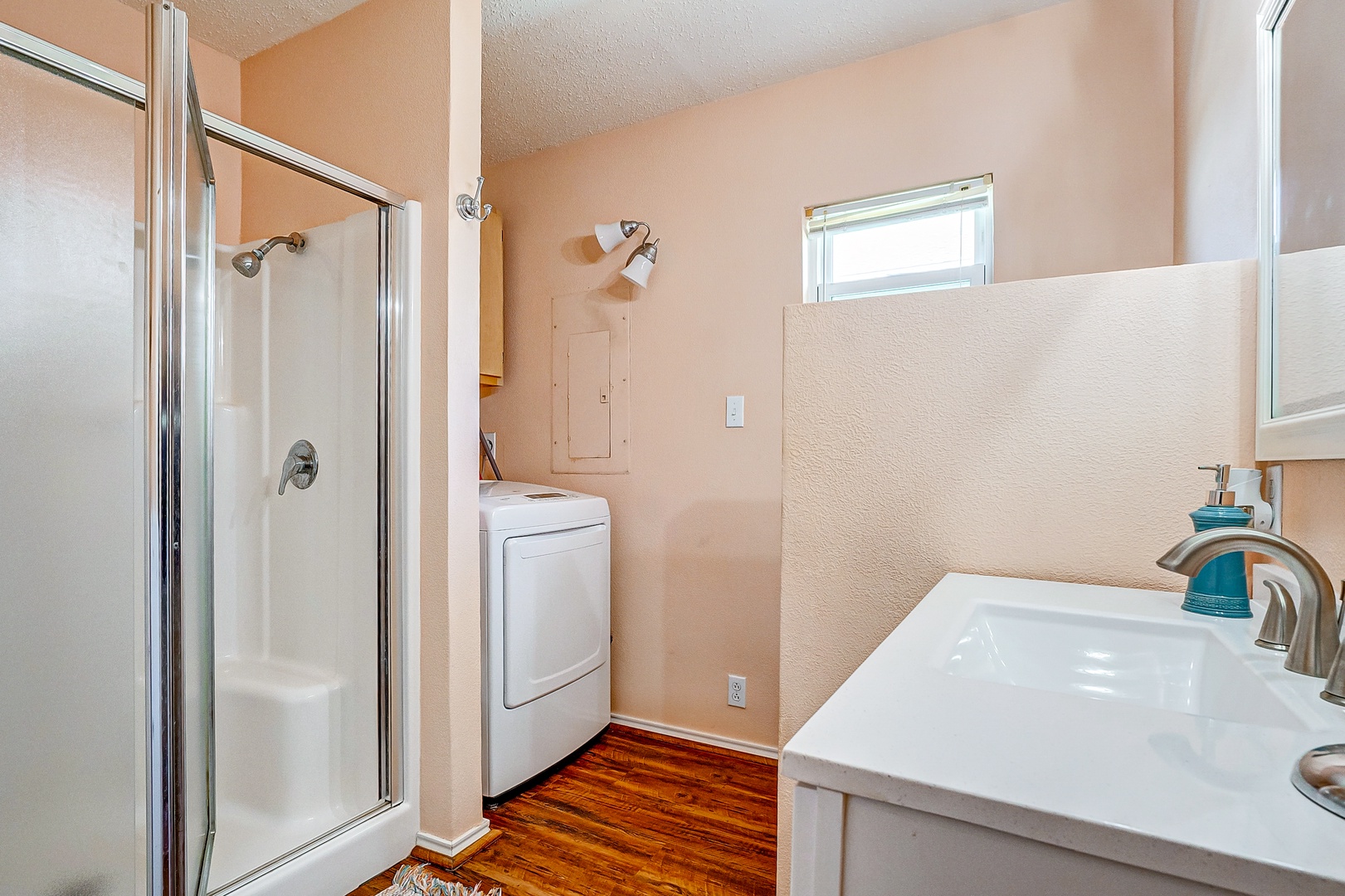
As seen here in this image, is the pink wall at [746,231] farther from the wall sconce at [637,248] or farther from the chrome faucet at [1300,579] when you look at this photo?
the chrome faucet at [1300,579]

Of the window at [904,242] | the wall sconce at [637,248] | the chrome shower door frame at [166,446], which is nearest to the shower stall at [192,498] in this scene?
the chrome shower door frame at [166,446]

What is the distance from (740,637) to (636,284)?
1387 millimetres

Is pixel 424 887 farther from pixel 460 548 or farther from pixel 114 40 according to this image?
pixel 114 40

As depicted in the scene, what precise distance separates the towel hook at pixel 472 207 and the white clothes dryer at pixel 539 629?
835 mm

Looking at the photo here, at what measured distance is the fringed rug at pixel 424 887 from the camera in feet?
5.13

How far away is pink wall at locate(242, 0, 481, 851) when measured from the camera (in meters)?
1.77

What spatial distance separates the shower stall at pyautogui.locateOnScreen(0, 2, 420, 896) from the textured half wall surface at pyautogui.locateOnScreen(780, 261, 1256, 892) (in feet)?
3.38

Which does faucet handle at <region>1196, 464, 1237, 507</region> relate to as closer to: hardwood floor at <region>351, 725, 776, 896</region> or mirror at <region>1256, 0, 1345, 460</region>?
mirror at <region>1256, 0, 1345, 460</region>

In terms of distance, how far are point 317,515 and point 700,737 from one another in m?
1.54

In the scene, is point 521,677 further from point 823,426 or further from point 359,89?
point 359,89

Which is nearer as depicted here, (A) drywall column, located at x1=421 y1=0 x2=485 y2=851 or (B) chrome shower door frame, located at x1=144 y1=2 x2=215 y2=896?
(B) chrome shower door frame, located at x1=144 y1=2 x2=215 y2=896

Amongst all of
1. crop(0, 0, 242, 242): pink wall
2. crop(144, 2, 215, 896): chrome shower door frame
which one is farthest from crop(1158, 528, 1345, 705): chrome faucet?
crop(0, 0, 242, 242): pink wall

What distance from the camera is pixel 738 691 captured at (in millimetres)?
2432

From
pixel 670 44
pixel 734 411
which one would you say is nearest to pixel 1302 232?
pixel 734 411
